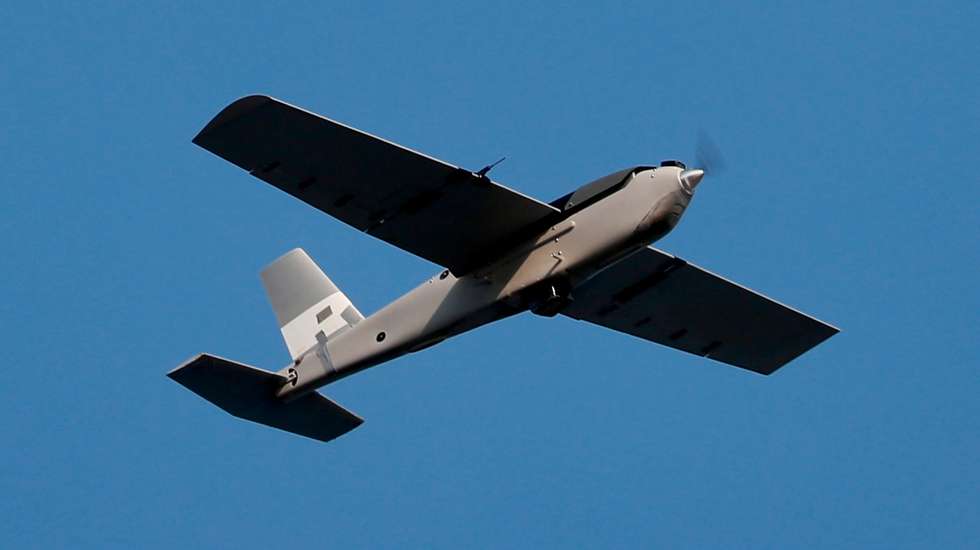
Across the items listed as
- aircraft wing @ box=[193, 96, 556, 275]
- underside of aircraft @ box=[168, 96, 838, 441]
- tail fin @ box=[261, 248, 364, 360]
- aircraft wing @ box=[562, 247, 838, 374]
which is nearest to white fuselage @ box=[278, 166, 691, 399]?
underside of aircraft @ box=[168, 96, 838, 441]

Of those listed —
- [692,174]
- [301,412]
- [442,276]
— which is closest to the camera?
[692,174]

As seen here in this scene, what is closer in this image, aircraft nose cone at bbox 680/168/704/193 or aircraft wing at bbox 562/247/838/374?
aircraft nose cone at bbox 680/168/704/193

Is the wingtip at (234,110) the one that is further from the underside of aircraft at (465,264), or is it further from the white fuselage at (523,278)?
the white fuselage at (523,278)

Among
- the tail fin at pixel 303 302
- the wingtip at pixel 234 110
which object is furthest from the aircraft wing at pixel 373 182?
the tail fin at pixel 303 302

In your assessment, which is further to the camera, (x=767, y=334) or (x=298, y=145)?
(x=767, y=334)

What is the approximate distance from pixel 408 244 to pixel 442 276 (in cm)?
104

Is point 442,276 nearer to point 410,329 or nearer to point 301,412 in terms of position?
point 410,329

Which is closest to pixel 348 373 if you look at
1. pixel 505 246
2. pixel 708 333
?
pixel 505 246

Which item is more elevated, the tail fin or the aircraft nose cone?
the tail fin

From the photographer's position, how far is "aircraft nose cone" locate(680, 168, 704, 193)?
84.2 ft

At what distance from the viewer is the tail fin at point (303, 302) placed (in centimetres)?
3111

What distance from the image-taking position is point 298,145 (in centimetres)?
2584

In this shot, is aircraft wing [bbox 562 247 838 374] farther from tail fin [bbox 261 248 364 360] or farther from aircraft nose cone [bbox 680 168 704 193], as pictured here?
tail fin [bbox 261 248 364 360]

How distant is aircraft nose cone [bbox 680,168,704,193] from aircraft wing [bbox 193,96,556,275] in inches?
89.3
